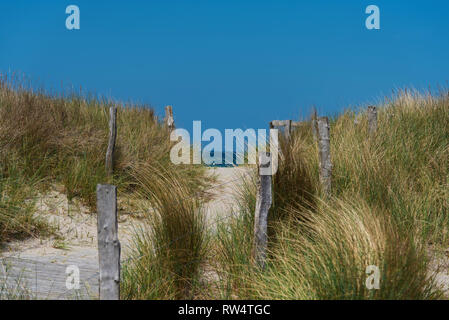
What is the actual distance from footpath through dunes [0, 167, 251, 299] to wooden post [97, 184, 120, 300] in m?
0.94

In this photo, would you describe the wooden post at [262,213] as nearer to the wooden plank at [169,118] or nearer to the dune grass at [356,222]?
the dune grass at [356,222]

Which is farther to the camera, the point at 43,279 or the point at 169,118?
the point at 169,118

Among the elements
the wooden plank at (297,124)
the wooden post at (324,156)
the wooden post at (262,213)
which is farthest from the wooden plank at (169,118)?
the wooden post at (262,213)

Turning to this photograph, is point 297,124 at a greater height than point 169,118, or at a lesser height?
lesser

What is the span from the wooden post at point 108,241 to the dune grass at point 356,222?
1.38m

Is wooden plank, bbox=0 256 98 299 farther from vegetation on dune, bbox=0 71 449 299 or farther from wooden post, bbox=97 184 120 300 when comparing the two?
wooden post, bbox=97 184 120 300

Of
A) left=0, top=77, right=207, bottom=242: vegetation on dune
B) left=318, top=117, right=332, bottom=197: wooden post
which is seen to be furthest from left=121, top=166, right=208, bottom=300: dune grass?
left=0, top=77, right=207, bottom=242: vegetation on dune

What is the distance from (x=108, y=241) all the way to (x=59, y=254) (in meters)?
3.61

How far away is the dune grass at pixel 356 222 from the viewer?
384cm

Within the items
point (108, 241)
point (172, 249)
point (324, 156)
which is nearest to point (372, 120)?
point (324, 156)

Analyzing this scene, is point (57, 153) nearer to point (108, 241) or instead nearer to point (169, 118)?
point (169, 118)

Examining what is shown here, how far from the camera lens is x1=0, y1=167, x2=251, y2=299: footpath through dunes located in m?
4.79

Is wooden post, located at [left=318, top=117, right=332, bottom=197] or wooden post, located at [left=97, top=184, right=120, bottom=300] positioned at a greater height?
wooden post, located at [left=318, top=117, right=332, bottom=197]

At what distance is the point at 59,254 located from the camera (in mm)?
6723
